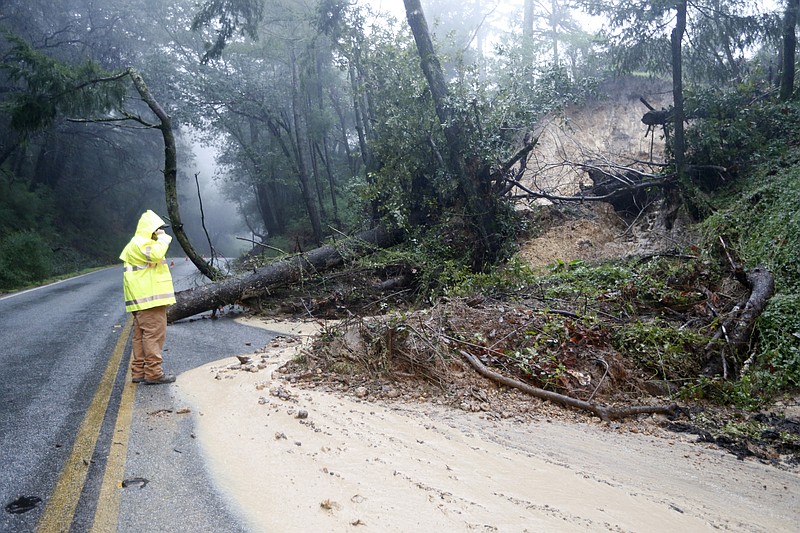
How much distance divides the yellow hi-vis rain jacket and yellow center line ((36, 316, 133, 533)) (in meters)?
0.93

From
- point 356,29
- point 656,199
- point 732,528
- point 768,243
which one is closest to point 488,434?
point 732,528

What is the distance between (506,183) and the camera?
1257 cm

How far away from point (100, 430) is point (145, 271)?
1.98 meters

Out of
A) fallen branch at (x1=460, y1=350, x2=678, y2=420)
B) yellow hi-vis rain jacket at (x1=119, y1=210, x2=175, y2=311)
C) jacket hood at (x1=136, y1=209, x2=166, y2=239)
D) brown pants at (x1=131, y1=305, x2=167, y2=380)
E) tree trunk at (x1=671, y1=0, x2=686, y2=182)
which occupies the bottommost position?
fallen branch at (x1=460, y1=350, x2=678, y2=420)

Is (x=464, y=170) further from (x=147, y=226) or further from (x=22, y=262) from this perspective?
(x=22, y=262)

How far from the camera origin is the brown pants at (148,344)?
18.3ft

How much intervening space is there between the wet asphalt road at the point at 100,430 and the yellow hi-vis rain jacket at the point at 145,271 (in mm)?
878

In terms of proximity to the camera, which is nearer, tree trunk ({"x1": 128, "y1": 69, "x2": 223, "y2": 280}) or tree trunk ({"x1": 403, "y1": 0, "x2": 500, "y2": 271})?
tree trunk ({"x1": 128, "y1": 69, "x2": 223, "y2": 280})

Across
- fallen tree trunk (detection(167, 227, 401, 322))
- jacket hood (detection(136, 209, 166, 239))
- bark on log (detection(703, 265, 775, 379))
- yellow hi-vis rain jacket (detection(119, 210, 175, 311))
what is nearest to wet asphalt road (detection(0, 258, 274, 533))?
yellow hi-vis rain jacket (detection(119, 210, 175, 311))

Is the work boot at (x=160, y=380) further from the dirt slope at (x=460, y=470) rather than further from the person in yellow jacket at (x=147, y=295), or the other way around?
the dirt slope at (x=460, y=470)

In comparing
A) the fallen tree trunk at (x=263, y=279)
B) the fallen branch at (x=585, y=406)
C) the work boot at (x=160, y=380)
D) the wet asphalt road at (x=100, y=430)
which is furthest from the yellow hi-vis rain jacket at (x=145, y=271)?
the fallen tree trunk at (x=263, y=279)

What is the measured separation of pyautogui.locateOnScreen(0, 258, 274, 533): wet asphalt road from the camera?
2.98 metres

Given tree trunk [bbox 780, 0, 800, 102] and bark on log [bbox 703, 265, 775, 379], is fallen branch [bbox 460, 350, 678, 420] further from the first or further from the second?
tree trunk [bbox 780, 0, 800, 102]

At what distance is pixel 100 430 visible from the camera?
4.16 m
